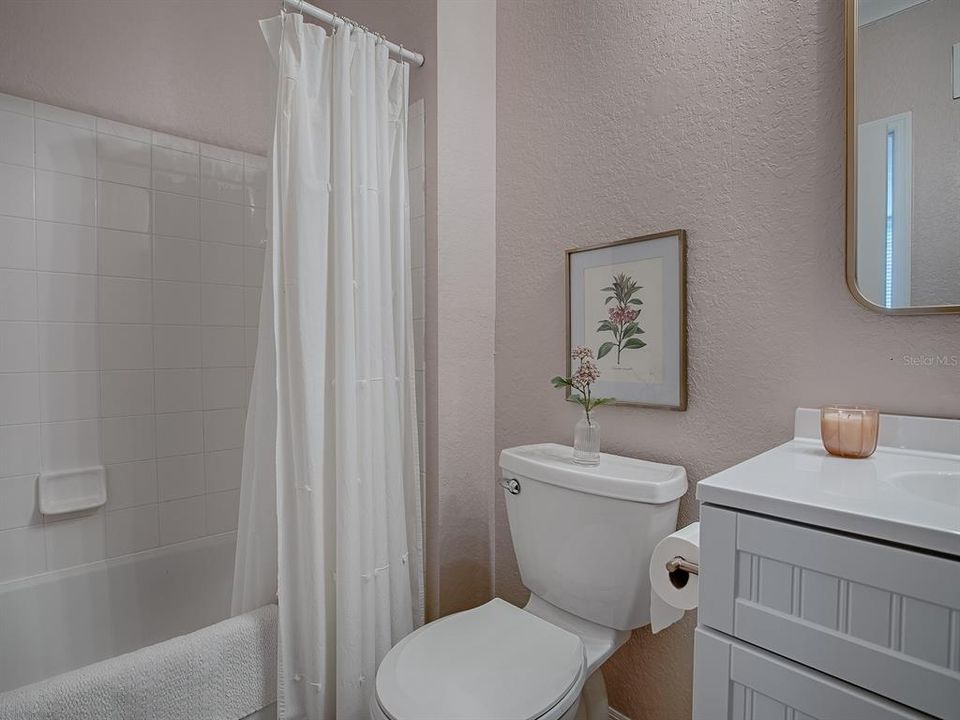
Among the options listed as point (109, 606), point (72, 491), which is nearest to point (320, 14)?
point (72, 491)

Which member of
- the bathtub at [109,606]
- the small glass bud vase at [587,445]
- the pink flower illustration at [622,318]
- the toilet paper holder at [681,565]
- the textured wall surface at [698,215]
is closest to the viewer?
the toilet paper holder at [681,565]

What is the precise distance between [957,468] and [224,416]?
214 cm

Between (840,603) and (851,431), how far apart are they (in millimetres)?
408

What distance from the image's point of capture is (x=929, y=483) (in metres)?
0.84

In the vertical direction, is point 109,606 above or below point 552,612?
below

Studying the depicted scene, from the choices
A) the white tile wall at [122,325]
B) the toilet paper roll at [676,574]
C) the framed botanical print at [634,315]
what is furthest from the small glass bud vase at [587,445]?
the white tile wall at [122,325]

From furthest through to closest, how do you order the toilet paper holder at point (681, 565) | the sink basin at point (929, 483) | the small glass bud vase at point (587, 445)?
the small glass bud vase at point (587, 445) → the toilet paper holder at point (681, 565) → the sink basin at point (929, 483)

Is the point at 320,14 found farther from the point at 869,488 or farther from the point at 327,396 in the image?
the point at 869,488

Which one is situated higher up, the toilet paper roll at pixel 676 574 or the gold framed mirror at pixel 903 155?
the gold framed mirror at pixel 903 155

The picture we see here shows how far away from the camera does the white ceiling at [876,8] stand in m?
1.01

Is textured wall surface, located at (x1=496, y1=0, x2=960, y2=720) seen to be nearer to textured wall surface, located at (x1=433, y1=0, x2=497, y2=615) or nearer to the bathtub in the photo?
textured wall surface, located at (x1=433, y1=0, x2=497, y2=615)

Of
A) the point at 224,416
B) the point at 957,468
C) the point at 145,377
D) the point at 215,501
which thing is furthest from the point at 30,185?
the point at 957,468

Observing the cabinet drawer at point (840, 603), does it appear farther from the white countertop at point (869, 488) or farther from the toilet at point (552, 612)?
the toilet at point (552, 612)

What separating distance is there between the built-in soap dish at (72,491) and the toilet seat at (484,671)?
1250 millimetres
